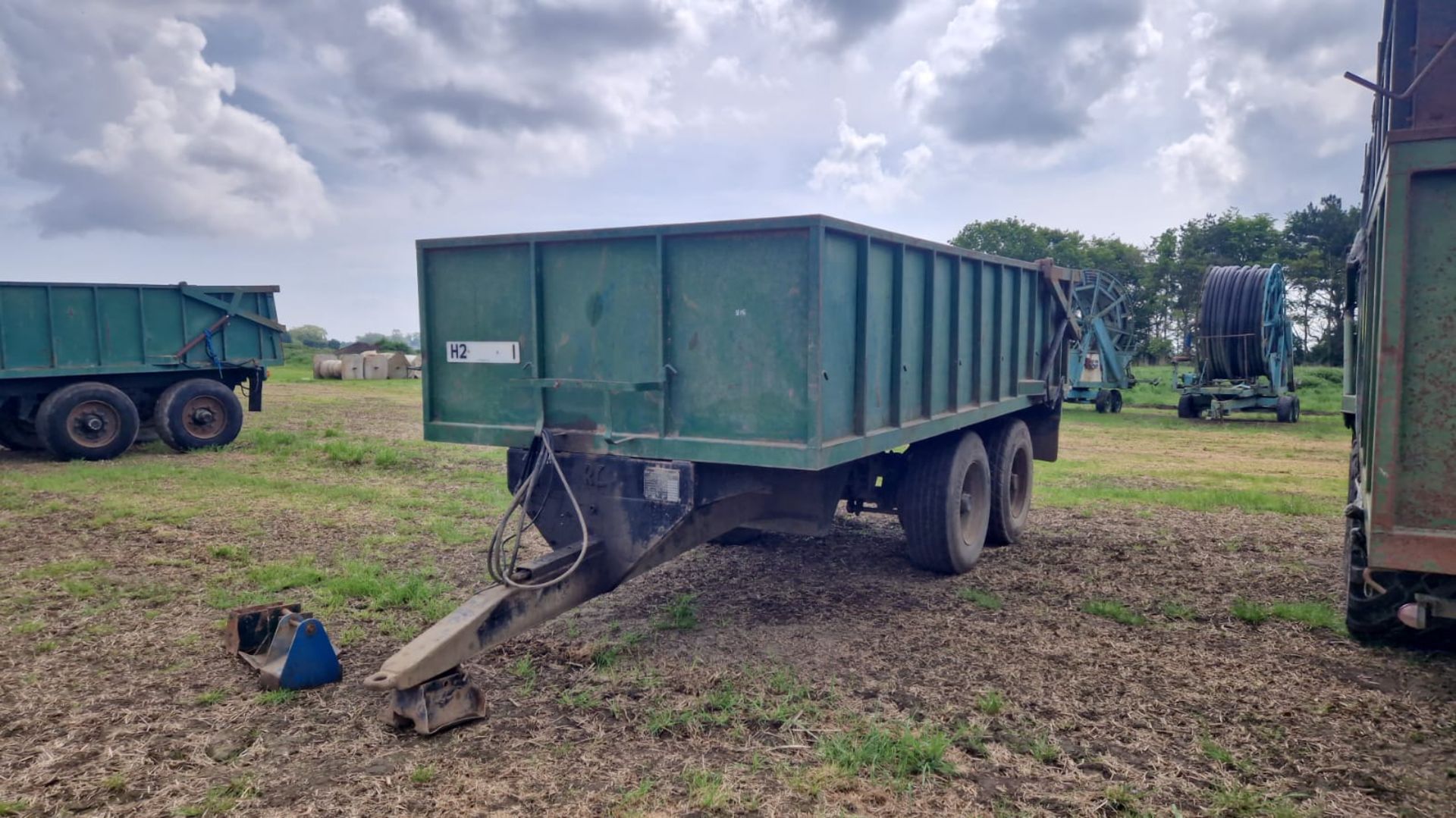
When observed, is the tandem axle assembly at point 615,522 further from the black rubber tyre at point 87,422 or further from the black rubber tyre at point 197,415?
the black rubber tyre at point 197,415

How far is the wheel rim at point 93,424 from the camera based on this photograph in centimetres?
1134

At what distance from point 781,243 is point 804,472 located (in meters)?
1.41

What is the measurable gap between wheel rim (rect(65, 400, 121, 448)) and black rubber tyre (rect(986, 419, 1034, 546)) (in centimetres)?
1071

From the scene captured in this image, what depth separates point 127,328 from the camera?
39.6 ft

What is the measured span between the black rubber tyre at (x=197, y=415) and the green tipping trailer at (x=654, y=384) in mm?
9036

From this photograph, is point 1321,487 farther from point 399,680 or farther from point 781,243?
point 399,680

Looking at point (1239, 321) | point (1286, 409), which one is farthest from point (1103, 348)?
point (1286, 409)

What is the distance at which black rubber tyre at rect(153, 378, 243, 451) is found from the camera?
1228 cm

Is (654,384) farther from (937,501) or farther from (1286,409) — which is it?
(1286,409)

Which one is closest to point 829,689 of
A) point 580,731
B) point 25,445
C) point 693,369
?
point 580,731

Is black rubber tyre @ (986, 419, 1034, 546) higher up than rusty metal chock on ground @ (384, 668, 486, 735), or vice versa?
black rubber tyre @ (986, 419, 1034, 546)

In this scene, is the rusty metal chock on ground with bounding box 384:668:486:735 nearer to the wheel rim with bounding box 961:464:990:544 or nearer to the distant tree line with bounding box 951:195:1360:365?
the wheel rim with bounding box 961:464:990:544

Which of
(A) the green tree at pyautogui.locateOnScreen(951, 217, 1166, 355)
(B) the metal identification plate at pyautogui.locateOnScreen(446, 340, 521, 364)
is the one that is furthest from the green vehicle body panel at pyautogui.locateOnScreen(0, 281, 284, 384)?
(A) the green tree at pyautogui.locateOnScreen(951, 217, 1166, 355)

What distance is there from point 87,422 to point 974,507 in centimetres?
1078
